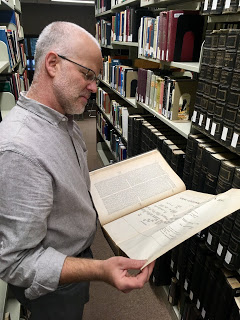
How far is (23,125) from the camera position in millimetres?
785

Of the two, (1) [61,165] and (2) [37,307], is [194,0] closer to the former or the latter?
(1) [61,165]

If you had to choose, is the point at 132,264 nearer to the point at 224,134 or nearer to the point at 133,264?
the point at 133,264

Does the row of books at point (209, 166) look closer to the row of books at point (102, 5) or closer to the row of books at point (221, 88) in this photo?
the row of books at point (221, 88)

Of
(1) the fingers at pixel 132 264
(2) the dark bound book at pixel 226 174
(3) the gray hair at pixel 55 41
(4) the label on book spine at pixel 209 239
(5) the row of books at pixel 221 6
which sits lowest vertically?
(4) the label on book spine at pixel 209 239

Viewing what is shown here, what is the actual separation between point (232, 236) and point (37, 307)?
0.84 m

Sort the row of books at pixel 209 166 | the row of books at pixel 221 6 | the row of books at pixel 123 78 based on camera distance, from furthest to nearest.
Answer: the row of books at pixel 123 78
the row of books at pixel 209 166
the row of books at pixel 221 6

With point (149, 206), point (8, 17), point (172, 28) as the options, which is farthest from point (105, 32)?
point (149, 206)

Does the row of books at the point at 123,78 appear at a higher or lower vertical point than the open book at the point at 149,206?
higher

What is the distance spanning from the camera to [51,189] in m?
0.75

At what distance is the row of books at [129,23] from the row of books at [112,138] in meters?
1.03

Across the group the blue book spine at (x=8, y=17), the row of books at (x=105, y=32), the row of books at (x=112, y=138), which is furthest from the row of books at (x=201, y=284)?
the blue book spine at (x=8, y=17)

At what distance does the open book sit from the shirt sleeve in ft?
0.86

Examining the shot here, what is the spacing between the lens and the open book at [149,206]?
2.53 ft

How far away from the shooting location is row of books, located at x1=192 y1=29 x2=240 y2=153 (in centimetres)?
98
